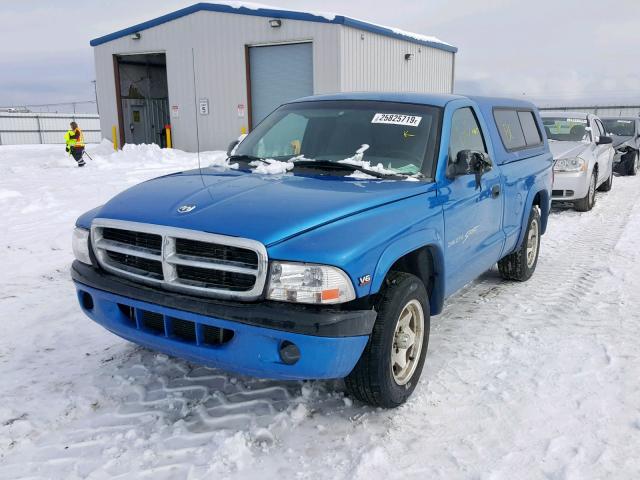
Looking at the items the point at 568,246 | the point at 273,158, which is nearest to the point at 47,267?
the point at 273,158

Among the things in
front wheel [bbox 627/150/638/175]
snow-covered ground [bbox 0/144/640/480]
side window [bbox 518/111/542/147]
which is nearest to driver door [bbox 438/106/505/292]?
snow-covered ground [bbox 0/144/640/480]

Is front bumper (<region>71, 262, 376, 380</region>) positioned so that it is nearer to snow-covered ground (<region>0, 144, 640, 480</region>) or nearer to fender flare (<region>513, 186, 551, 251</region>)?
snow-covered ground (<region>0, 144, 640, 480</region>)

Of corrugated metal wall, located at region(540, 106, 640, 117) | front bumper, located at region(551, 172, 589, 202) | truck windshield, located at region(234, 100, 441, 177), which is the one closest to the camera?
truck windshield, located at region(234, 100, 441, 177)

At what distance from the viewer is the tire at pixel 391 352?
298 cm

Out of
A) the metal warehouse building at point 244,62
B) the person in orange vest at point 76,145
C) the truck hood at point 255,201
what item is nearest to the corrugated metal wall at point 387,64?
the metal warehouse building at point 244,62

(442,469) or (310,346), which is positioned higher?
(310,346)

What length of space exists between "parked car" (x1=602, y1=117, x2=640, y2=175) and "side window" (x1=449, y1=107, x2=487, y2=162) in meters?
13.2

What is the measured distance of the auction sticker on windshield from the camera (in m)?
4.00

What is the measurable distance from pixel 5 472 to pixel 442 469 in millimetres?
2123

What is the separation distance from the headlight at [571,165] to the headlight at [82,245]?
28.2 ft

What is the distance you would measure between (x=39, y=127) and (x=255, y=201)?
36470 mm

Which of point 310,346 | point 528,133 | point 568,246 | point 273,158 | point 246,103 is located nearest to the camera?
point 310,346

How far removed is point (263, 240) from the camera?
2695 millimetres

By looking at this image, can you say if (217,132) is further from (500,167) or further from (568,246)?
(500,167)
